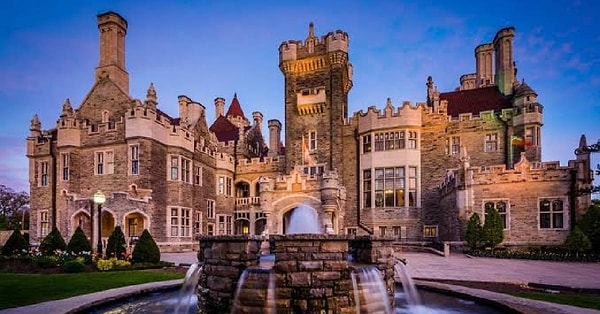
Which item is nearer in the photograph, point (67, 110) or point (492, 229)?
point (492, 229)

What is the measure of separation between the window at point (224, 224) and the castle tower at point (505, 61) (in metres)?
27.3

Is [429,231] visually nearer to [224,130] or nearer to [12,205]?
[224,130]

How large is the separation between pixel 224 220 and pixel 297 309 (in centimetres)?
3158

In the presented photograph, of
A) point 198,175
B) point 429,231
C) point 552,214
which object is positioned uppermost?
point 198,175

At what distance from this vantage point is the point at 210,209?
3559cm

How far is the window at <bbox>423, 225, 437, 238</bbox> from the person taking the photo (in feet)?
99.3

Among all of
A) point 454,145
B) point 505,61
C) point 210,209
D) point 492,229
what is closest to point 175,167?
point 210,209

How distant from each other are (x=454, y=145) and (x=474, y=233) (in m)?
9.84

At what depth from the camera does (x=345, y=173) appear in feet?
112

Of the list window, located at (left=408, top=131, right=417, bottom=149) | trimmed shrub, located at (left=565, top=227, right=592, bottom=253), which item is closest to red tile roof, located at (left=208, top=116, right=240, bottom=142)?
window, located at (left=408, top=131, right=417, bottom=149)

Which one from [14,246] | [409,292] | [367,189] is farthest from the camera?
[367,189]

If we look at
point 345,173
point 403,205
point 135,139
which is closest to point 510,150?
point 403,205

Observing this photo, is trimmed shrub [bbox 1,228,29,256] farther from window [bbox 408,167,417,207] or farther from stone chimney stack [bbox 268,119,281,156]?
window [bbox 408,167,417,207]

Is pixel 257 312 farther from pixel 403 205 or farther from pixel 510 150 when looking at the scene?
pixel 510 150
